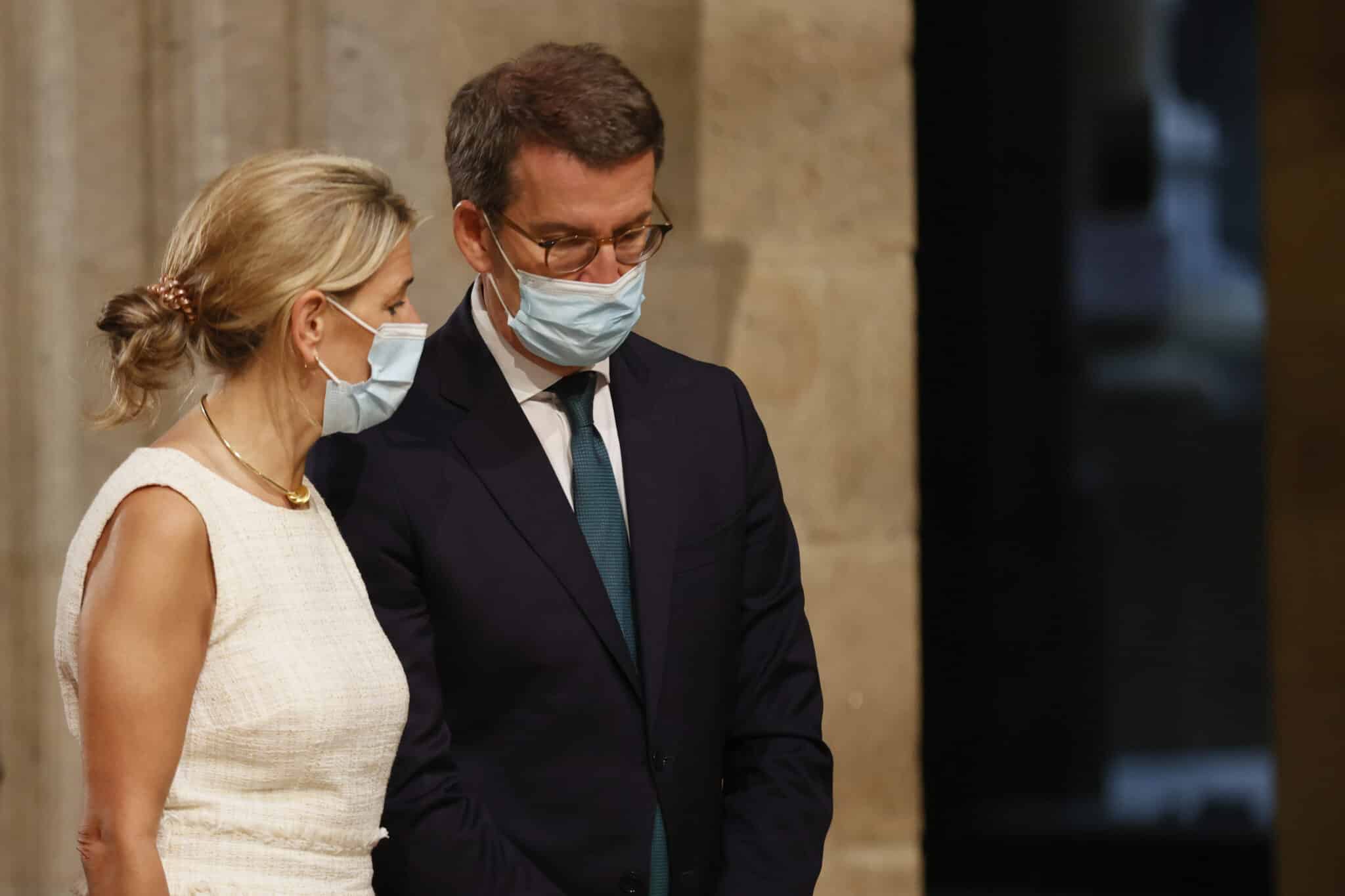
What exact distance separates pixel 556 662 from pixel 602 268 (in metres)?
0.57

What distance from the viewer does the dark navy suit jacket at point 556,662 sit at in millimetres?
2316

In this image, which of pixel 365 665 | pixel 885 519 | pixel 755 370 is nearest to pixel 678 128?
pixel 755 370

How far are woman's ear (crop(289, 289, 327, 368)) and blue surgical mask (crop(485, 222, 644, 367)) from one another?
28 cm

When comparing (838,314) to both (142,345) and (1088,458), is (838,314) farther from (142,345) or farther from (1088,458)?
(1088,458)

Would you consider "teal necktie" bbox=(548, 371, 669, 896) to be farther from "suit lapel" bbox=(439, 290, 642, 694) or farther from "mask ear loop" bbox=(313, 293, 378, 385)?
"mask ear loop" bbox=(313, 293, 378, 385)

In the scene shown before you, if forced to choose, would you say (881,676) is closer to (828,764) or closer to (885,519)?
(885,519)

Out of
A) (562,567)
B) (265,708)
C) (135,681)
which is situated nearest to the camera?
(135,681)

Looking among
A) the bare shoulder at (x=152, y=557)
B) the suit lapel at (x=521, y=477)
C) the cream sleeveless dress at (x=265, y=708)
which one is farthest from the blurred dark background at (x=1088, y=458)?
the bare shoulder at (x=152, y=557)

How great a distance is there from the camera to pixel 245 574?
7.07 feet

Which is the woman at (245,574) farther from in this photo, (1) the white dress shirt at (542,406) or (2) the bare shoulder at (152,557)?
(1) the white dress shirt at (542,406)

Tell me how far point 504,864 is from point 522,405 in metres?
0.67

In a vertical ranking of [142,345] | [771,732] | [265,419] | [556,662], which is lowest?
[771,732]

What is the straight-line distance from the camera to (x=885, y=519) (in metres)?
3.68

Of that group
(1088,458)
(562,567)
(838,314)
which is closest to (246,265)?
(562,567)
